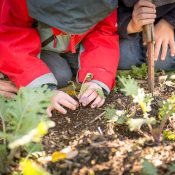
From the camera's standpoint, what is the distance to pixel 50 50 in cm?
242

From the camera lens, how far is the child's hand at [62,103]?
1.97 meters

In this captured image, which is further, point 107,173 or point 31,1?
point 31,1

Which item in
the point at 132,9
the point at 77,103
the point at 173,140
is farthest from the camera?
the point at 132,9

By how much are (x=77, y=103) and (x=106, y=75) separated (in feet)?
0.83

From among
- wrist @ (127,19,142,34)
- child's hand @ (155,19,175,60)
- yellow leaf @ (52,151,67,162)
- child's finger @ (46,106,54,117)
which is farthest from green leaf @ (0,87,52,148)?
child's hand @ (155,19,175,60)

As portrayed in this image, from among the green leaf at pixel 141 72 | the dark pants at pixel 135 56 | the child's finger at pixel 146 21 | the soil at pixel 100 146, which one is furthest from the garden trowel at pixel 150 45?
the dark pants at pixel 135 56

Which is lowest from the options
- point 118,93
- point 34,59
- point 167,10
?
point 118,93

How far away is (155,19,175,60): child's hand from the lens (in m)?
2.38

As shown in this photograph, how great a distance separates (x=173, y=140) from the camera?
1695mm

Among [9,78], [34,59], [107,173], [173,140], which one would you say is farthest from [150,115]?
[9,78]

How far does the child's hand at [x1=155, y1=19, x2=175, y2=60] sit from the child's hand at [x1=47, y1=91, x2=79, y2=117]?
631mm

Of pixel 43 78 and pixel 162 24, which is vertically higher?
pixel 162 24

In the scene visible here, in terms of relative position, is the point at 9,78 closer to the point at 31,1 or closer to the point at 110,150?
the point at 31,1

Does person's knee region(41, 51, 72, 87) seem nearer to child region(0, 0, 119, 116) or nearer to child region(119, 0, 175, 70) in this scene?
child region(0, 0, 119, 116)
